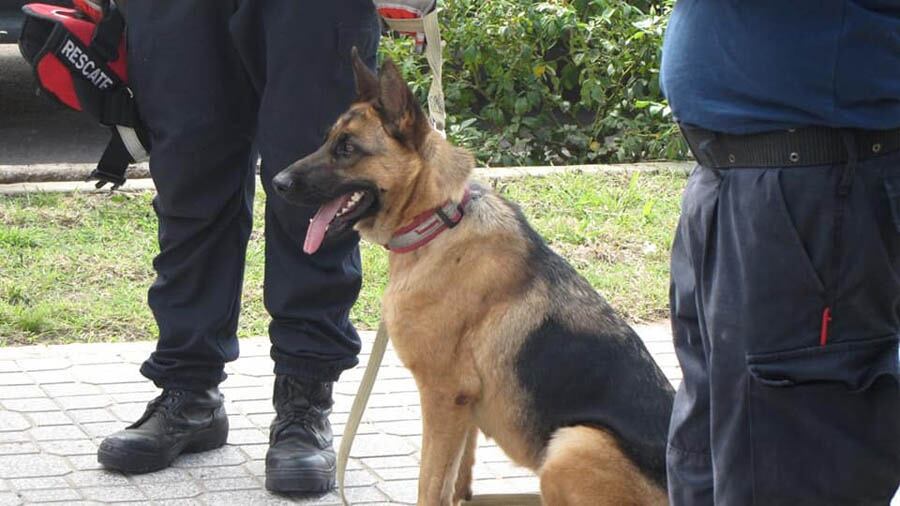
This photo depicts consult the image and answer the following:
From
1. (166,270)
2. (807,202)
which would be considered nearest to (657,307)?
(166,270)

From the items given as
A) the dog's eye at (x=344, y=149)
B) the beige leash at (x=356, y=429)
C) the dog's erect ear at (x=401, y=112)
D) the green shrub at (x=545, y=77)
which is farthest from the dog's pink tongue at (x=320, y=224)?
the green shrub at (x=545, y=77)

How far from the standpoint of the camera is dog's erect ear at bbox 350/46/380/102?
3.58m

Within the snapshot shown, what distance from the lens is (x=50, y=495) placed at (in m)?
3.81

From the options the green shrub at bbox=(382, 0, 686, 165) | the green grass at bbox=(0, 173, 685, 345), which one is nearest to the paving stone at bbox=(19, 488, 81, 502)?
the green grass at bbox=(0, 173, 685, 345)

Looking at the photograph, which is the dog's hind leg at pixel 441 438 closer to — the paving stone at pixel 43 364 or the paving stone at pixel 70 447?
the paving stone at pixel 70 447

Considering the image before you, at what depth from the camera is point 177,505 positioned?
3793mm

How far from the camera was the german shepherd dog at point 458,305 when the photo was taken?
349 centimetres

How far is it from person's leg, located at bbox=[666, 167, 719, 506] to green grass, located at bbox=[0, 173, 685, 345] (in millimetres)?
2893

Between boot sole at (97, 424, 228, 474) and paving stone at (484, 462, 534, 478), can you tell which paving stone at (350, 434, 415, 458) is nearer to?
paving stone at (484, 462, 534, 478)

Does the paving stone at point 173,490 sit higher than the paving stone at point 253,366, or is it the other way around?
the paving stone at point 173,490

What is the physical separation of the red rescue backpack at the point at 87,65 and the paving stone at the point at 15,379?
1.09m

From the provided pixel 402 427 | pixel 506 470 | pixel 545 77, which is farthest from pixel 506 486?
pixel 545 77

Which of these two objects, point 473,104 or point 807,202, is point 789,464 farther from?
point 473,104

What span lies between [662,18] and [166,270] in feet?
15.4
